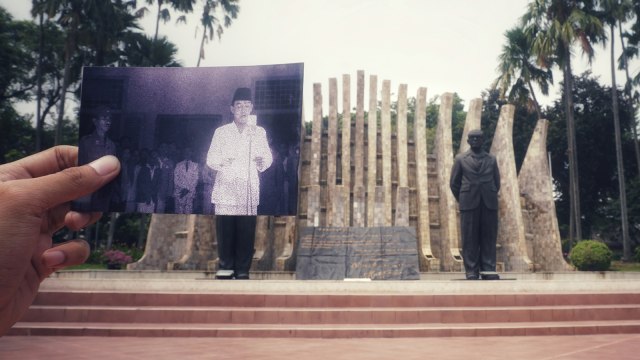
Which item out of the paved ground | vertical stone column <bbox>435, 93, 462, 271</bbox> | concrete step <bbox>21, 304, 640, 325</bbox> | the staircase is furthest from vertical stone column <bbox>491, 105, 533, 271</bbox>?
the paved ground

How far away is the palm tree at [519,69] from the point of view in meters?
24.0

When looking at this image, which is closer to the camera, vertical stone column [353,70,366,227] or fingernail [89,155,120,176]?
fingernail [89,155,120,176]

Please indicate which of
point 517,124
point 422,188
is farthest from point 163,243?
point 517,124

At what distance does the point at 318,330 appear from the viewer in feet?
20.3

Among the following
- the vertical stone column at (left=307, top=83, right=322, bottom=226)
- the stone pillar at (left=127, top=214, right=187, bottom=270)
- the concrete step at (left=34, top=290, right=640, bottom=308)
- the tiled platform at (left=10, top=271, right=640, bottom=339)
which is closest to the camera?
the tiled platform at (left=10, top=271, right=640, bottom=339)

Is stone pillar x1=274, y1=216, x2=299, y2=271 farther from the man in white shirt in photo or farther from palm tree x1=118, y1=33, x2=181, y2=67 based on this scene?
palm tree x1=118, y1=33, x2=181, y2=67

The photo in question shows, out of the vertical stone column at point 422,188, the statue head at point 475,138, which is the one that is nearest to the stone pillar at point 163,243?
the vertical stone column at point 422,188

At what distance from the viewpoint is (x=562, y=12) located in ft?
72.2

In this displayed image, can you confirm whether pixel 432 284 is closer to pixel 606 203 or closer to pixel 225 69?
pixel 225 69

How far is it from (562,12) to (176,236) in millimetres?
18822

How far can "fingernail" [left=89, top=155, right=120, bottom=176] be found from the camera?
1950 mm

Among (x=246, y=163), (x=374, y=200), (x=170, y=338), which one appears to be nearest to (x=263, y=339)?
(x=170, y=338)

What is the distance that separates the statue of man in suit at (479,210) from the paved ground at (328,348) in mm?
3389

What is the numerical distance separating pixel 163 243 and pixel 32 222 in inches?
558
